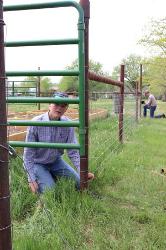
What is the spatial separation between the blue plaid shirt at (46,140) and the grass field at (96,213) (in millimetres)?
208

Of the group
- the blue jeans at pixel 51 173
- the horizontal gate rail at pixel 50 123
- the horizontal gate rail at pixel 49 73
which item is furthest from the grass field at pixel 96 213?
the horizontal gate rail at pixel 49 73

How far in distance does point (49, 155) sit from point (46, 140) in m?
0.18

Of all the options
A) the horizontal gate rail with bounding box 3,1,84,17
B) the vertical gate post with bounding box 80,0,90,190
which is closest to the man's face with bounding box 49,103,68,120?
the vertical gate post with bounding box 80,0,90,190

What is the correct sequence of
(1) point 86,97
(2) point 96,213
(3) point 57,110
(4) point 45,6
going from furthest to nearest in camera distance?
(3) point 57,110, (1) point 86,97, (4) point 45,6, (2) point 96,213

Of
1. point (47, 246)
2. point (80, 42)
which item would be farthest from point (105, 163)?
point (47, 246)

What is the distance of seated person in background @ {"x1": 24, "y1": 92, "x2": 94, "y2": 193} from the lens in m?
3.93

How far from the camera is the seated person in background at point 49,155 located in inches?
155

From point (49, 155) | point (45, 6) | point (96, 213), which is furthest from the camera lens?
point (49, 155)

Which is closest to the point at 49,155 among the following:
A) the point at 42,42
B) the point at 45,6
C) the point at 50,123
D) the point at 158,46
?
the point at 50,123

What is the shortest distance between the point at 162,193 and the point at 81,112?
3.95 ft

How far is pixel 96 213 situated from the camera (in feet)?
11.1

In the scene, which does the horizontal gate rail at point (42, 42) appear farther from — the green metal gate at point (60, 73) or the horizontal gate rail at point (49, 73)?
the horizontal gate rail at point (49, 73)

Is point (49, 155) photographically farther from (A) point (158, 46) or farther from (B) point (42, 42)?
(A) point (158, 46)

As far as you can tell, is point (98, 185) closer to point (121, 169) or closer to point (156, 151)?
point (121, 169)
